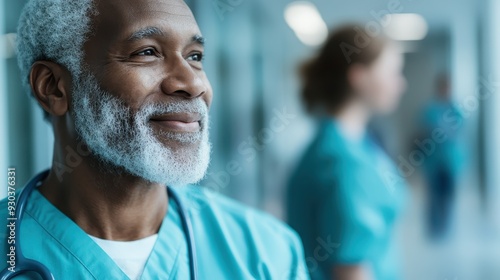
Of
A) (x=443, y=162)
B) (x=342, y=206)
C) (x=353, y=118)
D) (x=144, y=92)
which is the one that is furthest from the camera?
(x=443, y=162)

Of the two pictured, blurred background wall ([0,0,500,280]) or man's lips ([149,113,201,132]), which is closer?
man's lips ([149,113,201,132])

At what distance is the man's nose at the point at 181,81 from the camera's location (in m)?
0.78

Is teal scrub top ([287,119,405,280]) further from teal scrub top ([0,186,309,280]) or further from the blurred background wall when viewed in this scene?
the blurred background wall

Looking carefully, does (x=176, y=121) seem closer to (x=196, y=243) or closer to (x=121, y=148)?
(x=121, y=148)

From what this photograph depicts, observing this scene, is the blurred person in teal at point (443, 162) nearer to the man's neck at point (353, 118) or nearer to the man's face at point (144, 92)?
the man's neck at point (353, 118)

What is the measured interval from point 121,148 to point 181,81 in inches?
4.9

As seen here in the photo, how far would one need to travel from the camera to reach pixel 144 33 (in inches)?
31.0

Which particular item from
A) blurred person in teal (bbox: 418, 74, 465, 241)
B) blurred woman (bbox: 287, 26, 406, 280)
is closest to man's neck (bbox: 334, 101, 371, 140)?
blurred woman (bbox: 287, 26, 406, 280)

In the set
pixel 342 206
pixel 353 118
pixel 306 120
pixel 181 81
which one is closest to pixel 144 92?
pixel 181 81

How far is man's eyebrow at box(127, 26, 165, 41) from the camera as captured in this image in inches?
31.0

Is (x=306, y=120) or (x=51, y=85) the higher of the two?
(x=51, y=85)

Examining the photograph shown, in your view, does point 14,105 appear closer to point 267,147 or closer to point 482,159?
point 267,147

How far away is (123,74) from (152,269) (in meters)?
0.28

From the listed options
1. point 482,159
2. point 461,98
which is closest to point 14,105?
point 461,98
